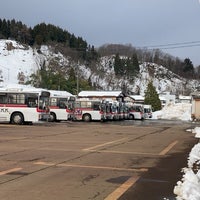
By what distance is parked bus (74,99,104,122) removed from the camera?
165 ft

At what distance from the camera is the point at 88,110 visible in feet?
166

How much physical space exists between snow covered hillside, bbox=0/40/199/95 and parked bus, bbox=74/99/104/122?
8037 centimetres

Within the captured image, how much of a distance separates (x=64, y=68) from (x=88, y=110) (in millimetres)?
85938

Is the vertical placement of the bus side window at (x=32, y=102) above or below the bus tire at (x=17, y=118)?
above

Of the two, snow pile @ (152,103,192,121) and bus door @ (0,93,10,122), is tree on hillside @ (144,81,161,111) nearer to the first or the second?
snow pile @ (152,103,192,121)

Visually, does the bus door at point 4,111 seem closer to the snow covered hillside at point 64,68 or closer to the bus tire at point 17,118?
the bus tire at point 17,118

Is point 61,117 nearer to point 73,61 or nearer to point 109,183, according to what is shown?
point 109,183

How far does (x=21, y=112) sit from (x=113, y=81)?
385ft

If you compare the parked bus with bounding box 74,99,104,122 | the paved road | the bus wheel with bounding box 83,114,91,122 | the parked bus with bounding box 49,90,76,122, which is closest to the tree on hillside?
the parked bus with bounding box 74,99,104,122

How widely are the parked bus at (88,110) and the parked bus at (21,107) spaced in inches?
568

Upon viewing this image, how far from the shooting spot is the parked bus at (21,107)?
35.6 m

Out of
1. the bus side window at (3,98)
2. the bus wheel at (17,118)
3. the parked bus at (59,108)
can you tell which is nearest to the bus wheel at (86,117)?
the parked bus at (59,108)

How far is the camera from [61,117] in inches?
1799

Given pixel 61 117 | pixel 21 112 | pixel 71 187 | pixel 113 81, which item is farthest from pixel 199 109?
pixel 113 81
